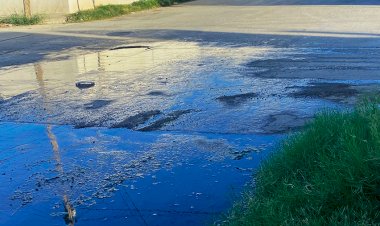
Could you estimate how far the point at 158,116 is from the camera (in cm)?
902

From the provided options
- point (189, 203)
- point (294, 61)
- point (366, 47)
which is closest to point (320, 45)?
point (366, 47)

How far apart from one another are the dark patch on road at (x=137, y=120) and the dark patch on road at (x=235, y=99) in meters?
1.06

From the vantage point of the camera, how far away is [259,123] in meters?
8.30

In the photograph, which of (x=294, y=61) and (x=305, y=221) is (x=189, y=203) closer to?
(x=305, y=221)

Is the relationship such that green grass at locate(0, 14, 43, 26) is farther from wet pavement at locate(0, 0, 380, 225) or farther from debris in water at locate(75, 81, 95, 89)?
debris in water at locate(75, 81, 95, 89)

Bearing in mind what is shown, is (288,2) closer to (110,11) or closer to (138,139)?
(110,11)

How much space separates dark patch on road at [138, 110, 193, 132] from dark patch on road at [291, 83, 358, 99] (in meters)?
1.83

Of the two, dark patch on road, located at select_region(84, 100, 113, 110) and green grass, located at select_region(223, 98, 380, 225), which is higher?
green grass, located at select_region(223, 98, 380, 225)

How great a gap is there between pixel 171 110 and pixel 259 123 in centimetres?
157

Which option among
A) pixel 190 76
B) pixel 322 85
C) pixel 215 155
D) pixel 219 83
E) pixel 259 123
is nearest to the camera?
pixel 215 155

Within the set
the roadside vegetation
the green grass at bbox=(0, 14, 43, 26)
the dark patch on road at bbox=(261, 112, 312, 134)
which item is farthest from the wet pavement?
the roadside vegetation

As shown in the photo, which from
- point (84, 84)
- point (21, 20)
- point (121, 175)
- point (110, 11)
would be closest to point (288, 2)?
point (110, 11)

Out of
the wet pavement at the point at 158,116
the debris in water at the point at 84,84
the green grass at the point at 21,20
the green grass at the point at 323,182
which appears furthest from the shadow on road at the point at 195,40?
the green grass at the point at 323,182

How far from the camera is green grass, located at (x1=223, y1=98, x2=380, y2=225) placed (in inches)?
178
